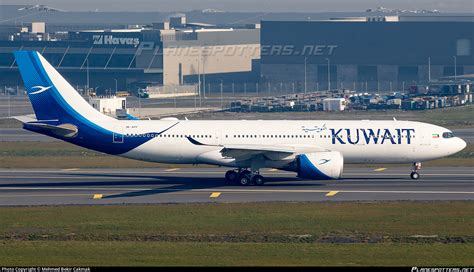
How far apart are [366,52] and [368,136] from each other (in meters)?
118

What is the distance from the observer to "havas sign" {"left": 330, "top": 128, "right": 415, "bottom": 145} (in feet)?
208

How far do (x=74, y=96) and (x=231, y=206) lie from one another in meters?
15.6

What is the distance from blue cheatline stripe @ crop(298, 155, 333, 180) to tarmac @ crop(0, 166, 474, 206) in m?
0.75

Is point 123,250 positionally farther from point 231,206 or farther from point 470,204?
point 470,204

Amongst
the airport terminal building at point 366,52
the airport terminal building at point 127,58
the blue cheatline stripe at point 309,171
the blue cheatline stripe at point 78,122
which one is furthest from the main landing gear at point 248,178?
the airport terminal building at point 366,52

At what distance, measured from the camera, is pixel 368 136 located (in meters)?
63.5

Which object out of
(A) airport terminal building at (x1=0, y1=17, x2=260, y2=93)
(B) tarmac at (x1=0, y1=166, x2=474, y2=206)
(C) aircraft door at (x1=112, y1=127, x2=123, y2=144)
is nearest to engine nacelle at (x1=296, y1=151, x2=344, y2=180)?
(B) tarmac at (x1=0, y1=166, x2=474, y2=206)

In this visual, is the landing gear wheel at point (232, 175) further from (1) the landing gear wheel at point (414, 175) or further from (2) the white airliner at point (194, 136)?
(1) the landing gear wheel at point (414, 175)

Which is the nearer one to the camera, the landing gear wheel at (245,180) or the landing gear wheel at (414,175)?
the landing gear wheel at (245,180)

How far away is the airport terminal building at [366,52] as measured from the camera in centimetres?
17638

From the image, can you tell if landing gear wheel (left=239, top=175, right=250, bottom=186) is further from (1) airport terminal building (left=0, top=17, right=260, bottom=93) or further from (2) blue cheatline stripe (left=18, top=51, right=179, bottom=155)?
(1) airport terminal building (left=0, top=17, right=260, bottom=93)

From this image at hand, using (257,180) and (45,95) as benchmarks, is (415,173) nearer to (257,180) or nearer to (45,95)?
(257,180)

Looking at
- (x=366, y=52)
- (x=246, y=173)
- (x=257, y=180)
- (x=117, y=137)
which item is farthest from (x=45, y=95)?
(x=366, y=52)

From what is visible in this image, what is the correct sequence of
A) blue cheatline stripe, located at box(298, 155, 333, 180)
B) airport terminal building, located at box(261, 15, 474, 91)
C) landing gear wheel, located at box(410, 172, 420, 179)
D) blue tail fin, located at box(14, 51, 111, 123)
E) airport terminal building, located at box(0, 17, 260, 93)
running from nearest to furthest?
blue cheatline stripe, located at box(298, 155, 333, 180), blue tail fin, located at box(14, 51, 111, 123), landing gear wheel, located at box(410, 172, 420, 179), airport terminal building, located at box(0, 17, 260, 93), airport terminal building, located at box(261, 15, 474, 91)
